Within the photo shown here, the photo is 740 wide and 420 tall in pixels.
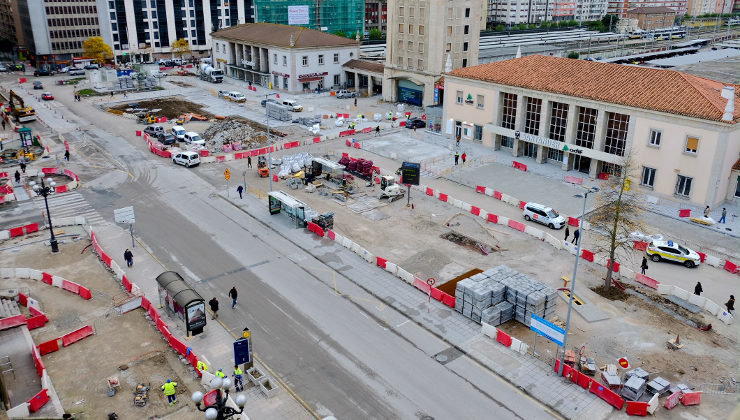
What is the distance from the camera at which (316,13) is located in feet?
454

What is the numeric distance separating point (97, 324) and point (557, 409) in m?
25.3

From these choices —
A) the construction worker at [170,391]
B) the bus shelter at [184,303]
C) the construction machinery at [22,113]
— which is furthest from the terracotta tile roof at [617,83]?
the construction machinery at [22,113]

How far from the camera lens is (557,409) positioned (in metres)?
26.6

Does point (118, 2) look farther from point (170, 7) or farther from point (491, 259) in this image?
point (491, 259)

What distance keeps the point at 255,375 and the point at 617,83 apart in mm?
46129

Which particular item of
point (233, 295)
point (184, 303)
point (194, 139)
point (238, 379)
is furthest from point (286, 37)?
point (238, 379)

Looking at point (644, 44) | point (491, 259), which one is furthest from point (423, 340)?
point (644, 44)

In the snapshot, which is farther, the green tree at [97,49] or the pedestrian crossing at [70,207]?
the green tree at [97,49]

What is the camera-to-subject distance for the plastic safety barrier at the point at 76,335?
3067 cm

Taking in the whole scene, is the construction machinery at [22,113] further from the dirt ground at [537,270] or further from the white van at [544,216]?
the white van at [544,216]

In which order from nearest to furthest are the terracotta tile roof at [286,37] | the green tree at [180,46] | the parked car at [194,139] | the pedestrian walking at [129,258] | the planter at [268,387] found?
1. the planter at [268,387]
2. the pedestrian walking at [129,258]
3. the parked car at [194,139]
4. the terracotta tile roof at [286,37]
5. the green tree at [180,46]

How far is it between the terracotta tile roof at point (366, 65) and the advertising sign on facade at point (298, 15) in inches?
1407

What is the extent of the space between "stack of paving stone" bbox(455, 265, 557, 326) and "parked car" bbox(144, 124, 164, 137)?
5178 centimetres

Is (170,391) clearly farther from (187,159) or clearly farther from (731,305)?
(187,159)
